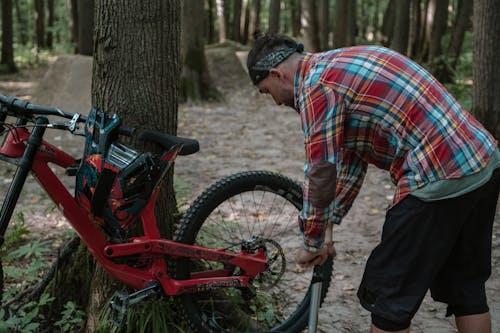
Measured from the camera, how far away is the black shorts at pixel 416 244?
2465mm

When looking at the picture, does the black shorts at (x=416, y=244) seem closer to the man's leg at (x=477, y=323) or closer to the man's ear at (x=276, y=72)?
the man's leg at (x=477, y=323)

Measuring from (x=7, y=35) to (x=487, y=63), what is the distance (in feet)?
47.7

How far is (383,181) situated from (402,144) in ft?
15.4

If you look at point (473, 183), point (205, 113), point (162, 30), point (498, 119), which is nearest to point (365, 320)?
point (473, 183)

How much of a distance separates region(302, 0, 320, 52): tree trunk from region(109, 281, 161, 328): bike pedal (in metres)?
13.9

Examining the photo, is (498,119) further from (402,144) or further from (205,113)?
(205,113)

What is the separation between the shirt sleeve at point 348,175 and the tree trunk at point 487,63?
436 cm

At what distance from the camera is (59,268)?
3613mm

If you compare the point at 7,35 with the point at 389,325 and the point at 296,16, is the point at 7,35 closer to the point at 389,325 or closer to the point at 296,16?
the point at 389,325

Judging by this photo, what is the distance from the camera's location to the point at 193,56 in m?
12.8

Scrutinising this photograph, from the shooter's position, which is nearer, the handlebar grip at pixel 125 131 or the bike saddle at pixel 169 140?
the handlebar grip at pixel 125 131

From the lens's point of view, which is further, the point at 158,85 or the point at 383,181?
the point at 383,181

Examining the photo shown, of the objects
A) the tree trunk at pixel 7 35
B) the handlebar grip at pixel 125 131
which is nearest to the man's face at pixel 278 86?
the handlebar grip at pixel 125 131

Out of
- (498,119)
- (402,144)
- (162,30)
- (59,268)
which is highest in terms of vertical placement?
(162,30)
